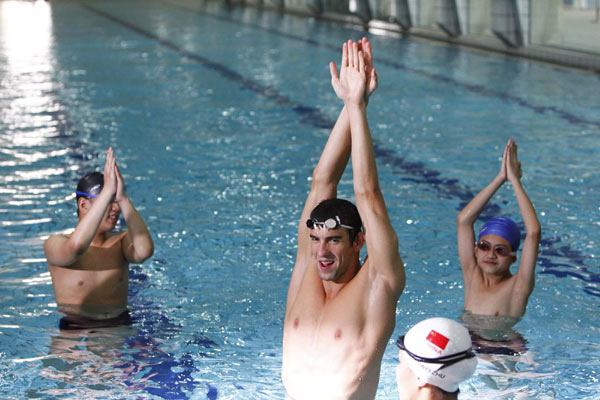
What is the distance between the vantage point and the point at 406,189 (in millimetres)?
5980

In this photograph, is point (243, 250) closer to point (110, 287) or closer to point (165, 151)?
point (110, 287)

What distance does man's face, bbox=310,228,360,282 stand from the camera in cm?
231

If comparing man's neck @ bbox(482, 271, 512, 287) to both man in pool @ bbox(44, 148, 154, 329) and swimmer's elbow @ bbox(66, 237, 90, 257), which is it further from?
swimmer's elbow @ bbox(66, 237, 90, 257)

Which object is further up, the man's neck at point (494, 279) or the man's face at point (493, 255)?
the man's face at point (493, 255)

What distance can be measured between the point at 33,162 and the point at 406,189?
2.94 metres

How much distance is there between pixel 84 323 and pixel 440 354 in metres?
2.09

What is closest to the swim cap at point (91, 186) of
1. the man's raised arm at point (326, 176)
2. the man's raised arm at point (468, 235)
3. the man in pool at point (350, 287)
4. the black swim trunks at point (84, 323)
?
the black swim trunks at point (84, 323)

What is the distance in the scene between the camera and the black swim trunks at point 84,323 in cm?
352

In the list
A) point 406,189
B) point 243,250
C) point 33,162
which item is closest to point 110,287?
point 243,250

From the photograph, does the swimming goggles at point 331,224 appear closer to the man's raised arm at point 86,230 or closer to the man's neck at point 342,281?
the man's neck at point 342,281

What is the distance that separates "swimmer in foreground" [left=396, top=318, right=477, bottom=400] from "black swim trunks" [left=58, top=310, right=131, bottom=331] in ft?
6.46

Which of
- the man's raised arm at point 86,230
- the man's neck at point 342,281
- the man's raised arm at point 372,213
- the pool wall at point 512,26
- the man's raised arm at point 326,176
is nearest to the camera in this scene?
the man's raised arm at point 372,213

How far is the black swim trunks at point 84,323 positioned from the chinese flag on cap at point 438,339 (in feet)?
6.66

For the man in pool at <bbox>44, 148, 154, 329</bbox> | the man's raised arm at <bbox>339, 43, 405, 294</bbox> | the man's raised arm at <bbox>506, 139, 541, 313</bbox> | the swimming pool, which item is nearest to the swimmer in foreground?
the man's raised arm at <bbox>339, 43, 405, 294</bbox>
